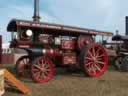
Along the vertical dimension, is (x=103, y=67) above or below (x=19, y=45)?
below

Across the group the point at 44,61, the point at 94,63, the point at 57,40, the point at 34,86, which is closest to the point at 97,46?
the point at 94,63

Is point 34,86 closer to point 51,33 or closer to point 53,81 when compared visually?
point 53,81

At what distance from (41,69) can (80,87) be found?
209 cm

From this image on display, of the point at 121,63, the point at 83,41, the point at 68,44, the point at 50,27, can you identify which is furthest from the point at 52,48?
the point at 121,63

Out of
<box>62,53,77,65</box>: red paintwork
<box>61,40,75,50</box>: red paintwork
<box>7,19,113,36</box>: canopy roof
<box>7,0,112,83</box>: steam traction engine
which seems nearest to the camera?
<box>7,19,113,36</box>: canopy roof

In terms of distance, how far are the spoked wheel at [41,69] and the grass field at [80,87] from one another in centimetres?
26

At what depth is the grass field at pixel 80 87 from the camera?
446 inches

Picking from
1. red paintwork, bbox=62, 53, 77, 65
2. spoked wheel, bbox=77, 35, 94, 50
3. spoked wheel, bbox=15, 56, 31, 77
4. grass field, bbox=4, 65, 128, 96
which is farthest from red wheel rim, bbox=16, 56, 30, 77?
spoked wheel, bbox=77, 35, 94, 50

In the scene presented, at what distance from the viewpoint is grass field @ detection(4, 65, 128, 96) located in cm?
1134

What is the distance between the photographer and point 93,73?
15398 millimetres

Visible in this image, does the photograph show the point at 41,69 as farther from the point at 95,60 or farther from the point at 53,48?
the point at 95,60

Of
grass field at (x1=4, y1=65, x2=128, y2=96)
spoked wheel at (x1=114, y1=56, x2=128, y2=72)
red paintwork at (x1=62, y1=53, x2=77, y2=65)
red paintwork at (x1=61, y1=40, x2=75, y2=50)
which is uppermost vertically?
red paintwork at (x1=61, y1=40, x2=75, y2=50)

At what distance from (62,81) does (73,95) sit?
296 cm

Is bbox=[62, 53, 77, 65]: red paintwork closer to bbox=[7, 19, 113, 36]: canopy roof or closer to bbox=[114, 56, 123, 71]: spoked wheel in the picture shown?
bbox=[7, 19, 113, 36]: canopy roof
